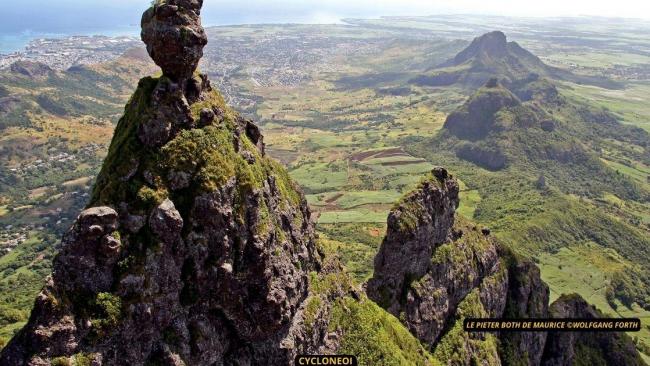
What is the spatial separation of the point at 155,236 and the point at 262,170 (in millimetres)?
15525

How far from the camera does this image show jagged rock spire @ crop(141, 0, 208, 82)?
4384 cm

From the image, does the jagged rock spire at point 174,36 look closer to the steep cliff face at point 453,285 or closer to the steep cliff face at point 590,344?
the steep cliff face at point 453,285

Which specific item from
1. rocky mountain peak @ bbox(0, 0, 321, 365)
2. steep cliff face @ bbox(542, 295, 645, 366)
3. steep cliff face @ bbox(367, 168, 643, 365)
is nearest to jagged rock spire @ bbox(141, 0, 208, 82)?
rocky mountain peak @ bbox(0, 0, 321, 365)

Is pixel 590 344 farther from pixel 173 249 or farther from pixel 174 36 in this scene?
pixel 174 36

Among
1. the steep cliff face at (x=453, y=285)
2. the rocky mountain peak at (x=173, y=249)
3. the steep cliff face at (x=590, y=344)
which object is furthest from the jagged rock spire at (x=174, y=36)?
the steep cliff face at (x=590, y=344)

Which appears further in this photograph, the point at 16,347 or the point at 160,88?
the point at 160,88

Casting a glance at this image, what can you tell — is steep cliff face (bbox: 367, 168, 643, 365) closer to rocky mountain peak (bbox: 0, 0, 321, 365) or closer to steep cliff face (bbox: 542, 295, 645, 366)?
steep cliff face (bbox: 542, 295, 645, 366)

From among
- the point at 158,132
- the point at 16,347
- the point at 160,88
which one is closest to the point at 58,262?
the point at 16,347

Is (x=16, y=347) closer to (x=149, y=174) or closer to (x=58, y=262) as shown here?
(x=58, y=262)

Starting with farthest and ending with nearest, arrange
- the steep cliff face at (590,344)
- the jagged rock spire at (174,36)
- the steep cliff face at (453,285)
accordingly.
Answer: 1. the steep cliff face at (590,344)
2. the steep cliff face at (453,285)
3. the jagged rock spire at (174,36)

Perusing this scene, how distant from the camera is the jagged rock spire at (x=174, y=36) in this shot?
4384 centimetres

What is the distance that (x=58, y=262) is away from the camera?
36656 mm

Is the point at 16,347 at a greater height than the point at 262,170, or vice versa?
the point at 262,170

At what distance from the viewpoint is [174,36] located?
43.8 meters
